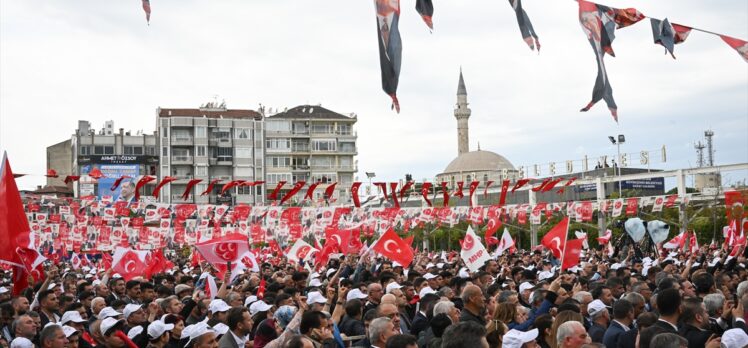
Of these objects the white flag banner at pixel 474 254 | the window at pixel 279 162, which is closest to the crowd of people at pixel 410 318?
the white flag banner at pixel 474 254

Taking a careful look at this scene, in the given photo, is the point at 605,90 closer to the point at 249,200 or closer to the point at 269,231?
the point at 269,231

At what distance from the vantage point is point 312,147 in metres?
121

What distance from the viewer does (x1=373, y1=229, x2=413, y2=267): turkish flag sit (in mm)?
17266

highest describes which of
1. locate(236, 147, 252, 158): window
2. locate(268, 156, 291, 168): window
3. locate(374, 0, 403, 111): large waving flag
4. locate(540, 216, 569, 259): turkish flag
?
locate(236, 147, 252, 158): window

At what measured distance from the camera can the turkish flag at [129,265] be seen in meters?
17.4

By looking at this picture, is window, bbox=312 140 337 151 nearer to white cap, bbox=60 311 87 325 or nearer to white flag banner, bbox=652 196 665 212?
white flag banner, bbox=652 196 665 212

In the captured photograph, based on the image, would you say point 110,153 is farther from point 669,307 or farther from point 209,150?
point 669,307

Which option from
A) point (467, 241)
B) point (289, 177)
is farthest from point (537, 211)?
point (289, 177)

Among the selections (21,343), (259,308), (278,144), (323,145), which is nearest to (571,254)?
(259,308)

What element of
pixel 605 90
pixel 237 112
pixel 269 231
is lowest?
pixel 269 231

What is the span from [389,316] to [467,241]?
9.86 meters

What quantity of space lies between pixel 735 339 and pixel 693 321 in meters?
1.39

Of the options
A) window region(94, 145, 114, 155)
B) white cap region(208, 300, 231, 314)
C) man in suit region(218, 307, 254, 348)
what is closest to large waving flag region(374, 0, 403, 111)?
white cap region(208, 300, 231, 314)

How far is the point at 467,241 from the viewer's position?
59.5ft
